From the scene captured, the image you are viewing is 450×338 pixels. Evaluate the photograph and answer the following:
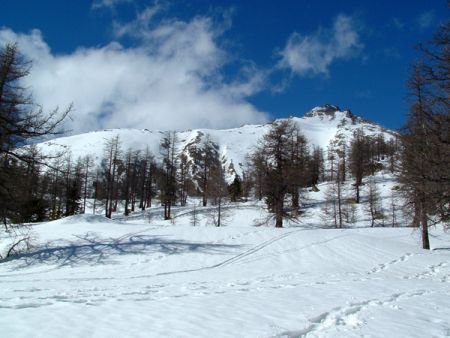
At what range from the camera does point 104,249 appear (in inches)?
673

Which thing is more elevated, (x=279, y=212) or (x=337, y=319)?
(x=279, y=212)

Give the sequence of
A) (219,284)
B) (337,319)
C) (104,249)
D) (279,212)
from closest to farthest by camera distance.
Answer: (337,319), (219,284), (104,249), (279,212)

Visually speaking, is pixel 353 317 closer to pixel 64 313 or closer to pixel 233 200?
pixel 64 313

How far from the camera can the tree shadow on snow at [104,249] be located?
50.9ft

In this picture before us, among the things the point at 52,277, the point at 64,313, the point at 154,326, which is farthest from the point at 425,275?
the point at 52,277

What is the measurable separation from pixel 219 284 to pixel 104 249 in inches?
339

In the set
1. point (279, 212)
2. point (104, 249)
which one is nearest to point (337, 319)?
point (104, 249)

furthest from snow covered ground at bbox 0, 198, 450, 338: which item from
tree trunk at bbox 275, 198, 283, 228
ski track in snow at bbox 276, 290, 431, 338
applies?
tree trunk at bbox 275, 198, 283, 228

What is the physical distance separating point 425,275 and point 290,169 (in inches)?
515

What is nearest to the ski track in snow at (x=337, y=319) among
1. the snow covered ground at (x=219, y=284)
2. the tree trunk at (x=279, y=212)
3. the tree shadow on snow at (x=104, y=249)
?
the snow covered ground at (x=219, y=284)

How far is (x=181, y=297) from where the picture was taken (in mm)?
8445

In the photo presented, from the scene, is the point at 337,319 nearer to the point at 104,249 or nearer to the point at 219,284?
the point at 219,284

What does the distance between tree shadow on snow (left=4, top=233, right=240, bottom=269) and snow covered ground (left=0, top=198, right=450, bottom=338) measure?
0.19 ft

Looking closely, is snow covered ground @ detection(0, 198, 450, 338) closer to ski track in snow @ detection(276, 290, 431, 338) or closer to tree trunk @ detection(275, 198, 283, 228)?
ski track in snow @ detection(276, 290, 431, 338)
